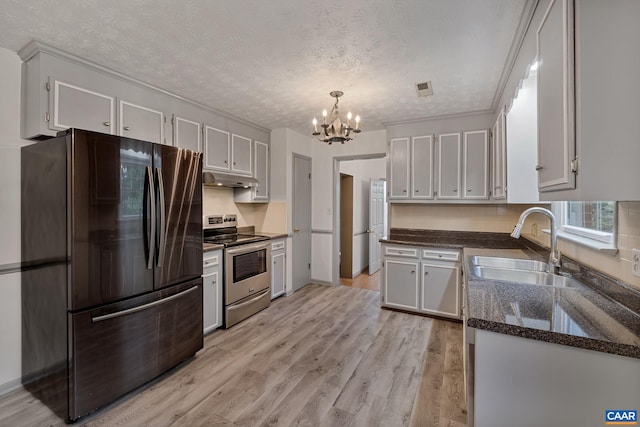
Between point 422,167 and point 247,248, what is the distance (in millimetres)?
2420

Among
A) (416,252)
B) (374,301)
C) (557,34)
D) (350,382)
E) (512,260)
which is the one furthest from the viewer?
(374,301)

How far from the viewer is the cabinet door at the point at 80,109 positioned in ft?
6.98

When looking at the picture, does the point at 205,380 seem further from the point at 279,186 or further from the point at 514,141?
the point at 514,141

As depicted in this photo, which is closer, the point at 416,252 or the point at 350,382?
the point at 350,382

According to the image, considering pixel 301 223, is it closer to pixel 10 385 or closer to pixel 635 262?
pixel 10 385

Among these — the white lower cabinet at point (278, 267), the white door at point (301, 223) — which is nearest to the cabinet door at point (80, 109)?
the white lower cabinet at point (278, 267)

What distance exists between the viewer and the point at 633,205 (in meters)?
1.26

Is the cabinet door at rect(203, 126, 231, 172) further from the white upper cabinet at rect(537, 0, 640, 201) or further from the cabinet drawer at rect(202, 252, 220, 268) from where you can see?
the white upper cabinet at rect(537, 0, 640, 201)

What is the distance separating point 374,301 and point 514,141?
258 centimetres

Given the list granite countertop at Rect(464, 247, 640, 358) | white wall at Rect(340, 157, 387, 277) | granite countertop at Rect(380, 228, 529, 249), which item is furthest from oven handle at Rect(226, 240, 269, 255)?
granite countertop at Rect(464, 247, 640, 358)

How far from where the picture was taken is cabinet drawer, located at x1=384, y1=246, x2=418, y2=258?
11.7ft

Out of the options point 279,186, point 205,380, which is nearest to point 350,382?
point 205,380

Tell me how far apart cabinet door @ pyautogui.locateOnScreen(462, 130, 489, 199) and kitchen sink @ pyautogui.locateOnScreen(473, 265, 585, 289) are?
5.03 feet

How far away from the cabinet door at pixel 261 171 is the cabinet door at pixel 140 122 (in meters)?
1.39
